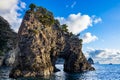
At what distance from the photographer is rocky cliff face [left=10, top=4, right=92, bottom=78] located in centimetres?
7944

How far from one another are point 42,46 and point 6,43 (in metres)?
80.3

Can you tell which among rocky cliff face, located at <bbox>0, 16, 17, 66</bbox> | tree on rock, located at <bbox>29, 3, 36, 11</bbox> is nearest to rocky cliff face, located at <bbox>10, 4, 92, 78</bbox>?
tree on rock, located at <bbox>29, 3, 36, 11</bbox>

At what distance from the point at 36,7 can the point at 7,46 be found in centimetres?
7677

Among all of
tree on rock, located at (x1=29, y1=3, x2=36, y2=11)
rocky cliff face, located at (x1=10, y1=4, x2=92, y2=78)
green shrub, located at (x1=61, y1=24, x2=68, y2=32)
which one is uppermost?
tree on rock, located at (x1=29, y1=3, x2=36, y2=11)

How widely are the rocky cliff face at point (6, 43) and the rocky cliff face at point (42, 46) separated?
54725mm

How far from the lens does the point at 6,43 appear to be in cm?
16088

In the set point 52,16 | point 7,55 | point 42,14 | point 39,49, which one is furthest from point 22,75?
point 7,55

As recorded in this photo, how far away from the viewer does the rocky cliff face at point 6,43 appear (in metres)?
153

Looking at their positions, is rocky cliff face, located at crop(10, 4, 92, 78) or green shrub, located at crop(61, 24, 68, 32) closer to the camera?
rocky cliff face, located at crop(10, 4, 92, 78)

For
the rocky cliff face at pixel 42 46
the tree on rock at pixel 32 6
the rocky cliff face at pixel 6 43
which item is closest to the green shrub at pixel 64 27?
the rocky cliff face at pixel 42 46

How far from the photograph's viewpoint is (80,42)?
385 ft

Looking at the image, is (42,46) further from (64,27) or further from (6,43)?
(6,43)

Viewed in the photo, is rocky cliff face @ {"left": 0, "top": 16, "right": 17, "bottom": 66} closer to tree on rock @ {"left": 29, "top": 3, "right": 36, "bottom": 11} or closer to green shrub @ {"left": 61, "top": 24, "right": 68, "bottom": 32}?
green shrub @ {"left": 61, "top": 24, "right": 68, "bottom": 32}

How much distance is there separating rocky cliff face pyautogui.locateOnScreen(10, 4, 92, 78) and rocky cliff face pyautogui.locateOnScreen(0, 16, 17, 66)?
54.7 m
